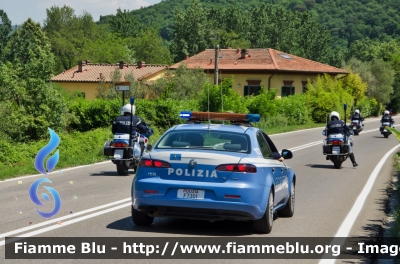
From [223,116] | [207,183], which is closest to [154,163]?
[207,183]

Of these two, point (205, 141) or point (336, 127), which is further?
point (336, 127)

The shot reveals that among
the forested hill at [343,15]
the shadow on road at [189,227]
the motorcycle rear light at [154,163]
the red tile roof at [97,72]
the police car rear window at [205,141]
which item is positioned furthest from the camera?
the forested hill at [343,15]

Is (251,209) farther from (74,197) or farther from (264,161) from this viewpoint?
(74,197)

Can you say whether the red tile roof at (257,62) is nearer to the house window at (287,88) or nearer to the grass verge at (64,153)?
the house window at (287,88)

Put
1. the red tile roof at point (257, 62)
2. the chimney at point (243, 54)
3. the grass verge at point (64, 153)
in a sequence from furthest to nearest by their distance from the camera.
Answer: the chimney at point (243, 54), the red tile roof at point (257, 62), the grass verge at point (64, 153)

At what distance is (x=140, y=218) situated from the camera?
10109mm

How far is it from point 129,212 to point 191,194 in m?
2.41

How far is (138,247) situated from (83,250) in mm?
646

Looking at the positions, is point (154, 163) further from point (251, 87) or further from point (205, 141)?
point (251, 87)

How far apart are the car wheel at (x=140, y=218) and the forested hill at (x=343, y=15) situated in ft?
527

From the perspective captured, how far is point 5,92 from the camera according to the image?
3809 centimetres

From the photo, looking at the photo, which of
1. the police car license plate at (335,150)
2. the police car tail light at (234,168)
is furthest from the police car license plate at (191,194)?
the police car license plate at (335,150)

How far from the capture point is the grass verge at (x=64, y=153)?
60.0 feet

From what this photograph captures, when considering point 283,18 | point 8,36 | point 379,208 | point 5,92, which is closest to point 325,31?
point 283,18
